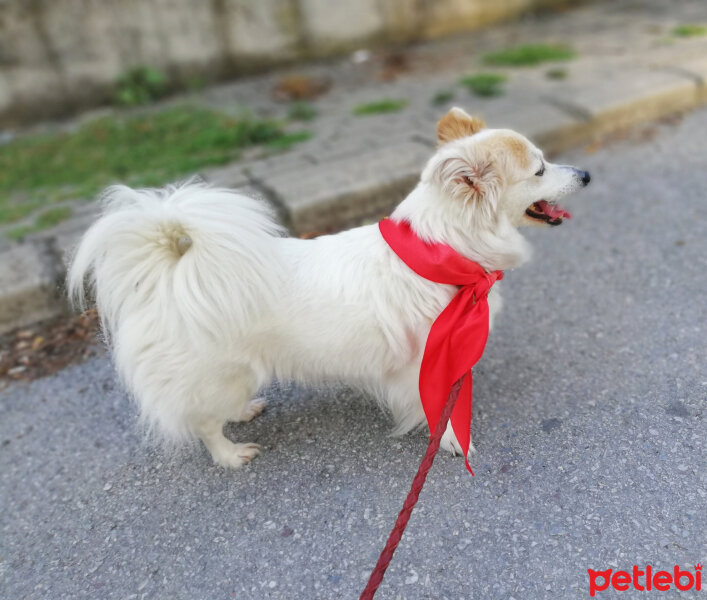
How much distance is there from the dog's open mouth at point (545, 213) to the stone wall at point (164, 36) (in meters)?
4.90

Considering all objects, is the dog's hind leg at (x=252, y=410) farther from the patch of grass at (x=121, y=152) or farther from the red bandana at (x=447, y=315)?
the patch of grass at (x=121, y=152)

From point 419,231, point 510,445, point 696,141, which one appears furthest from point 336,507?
point 696,141

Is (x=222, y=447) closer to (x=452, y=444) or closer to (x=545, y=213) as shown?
(x=452, y=444)

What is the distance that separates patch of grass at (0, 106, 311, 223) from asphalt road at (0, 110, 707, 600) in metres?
1.90

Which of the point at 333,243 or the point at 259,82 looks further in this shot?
the point at 259,82

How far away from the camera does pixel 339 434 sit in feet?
8.30

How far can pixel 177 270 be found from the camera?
2035 millimetres

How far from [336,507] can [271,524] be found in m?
0.24

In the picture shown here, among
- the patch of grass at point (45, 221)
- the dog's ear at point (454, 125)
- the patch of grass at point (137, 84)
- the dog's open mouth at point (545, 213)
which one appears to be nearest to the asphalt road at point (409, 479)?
the dog's open mouth at point (545, 213)

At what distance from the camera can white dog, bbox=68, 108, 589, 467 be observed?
6.63 feet

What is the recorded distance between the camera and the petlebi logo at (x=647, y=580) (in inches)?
69.4

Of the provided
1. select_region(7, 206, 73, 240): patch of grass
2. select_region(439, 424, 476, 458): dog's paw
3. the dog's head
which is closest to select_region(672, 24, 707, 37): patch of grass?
the dog's head

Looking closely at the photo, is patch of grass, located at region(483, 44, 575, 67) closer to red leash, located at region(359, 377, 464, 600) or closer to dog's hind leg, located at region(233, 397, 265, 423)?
dog's hind leg, located at region(233, 397, 265, 423)

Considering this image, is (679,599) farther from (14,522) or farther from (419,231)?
(14,522)
